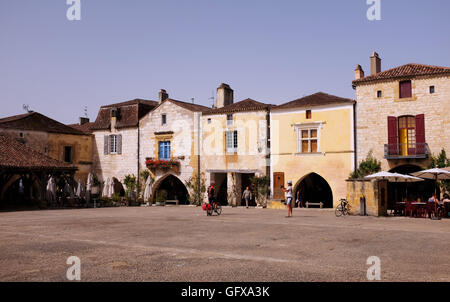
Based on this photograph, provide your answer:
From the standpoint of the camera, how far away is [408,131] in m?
25.1

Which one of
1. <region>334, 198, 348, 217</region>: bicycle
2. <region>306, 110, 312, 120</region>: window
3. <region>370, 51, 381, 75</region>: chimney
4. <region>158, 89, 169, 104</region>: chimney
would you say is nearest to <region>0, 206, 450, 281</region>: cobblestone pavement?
<region>334, 198, 348, 217</region>: bicycle

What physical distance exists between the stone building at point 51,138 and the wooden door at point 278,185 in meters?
13.5

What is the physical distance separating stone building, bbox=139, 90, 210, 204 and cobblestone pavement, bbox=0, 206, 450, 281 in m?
19.1

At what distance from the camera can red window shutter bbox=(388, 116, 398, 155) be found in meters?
25.0

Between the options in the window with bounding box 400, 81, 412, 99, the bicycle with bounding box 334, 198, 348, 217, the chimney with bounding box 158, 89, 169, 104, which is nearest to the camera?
the bicycle with bounding box 334, 198, 348, 217

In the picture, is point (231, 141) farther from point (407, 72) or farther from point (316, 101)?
point (407, 72)

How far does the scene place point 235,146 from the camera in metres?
30.9

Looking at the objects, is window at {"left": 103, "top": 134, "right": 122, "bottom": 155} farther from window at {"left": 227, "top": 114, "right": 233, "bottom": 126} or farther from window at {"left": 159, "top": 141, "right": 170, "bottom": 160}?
window at {"left": 227, "top": 114, "right": 233, "bottom": 126}

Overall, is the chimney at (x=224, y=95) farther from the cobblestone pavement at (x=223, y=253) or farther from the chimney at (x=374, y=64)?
the cobblestone pavement at (x=223, y=253)

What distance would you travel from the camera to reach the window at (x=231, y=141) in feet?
102

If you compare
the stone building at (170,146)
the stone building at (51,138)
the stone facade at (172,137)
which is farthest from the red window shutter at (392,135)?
the stone building at (51,138)
